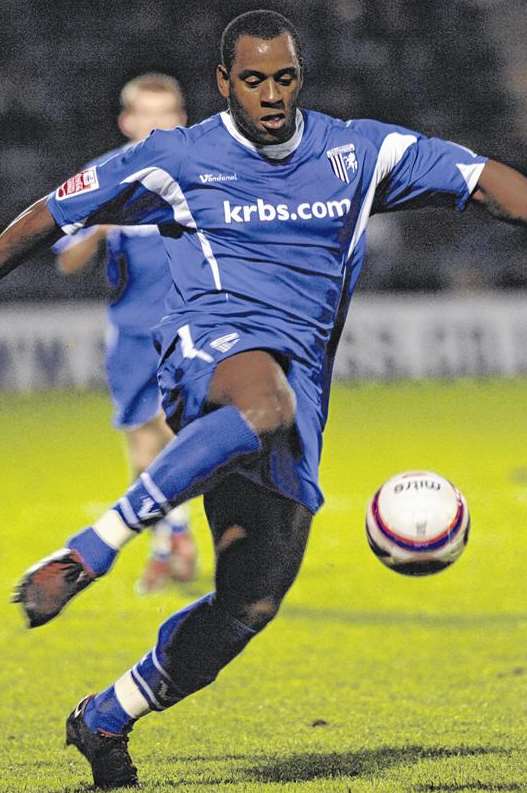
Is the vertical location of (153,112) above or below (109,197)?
above

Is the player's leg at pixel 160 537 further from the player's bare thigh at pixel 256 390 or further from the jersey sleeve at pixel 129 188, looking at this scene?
the player's bare thigh at pixel 256 390

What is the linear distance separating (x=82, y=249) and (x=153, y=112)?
0.80 metres

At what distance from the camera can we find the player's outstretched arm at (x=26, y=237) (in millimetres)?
4375

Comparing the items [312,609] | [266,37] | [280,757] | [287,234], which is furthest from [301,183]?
[312,609]

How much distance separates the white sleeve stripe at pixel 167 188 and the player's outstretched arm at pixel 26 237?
25 cm

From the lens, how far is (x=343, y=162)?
4.48 meters

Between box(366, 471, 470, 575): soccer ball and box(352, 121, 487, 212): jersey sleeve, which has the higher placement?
box(352, 121, 487, 212): jersey sleeve

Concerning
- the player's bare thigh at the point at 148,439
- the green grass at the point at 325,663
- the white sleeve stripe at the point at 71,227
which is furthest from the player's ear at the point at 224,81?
the player's bare thigh at the point at 148,439

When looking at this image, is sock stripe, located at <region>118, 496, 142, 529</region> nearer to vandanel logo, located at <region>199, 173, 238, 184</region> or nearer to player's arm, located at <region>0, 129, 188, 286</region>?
player's arm, located at <region>0, 129, 188, 286</region>

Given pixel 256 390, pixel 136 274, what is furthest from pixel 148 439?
pixel 256 390

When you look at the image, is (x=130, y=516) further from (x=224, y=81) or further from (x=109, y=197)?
(x=224, y=81)

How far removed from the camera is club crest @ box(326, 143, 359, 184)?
14.7ft

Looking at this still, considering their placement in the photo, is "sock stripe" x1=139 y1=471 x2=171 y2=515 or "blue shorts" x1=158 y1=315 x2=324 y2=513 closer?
"sock stripe" x1=139 y1=471 x2=171 y2=515

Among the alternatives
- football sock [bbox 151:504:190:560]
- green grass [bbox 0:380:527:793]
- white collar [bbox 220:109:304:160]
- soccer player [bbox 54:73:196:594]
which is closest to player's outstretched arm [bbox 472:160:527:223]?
white collar [bbox 220:109:304:160]
